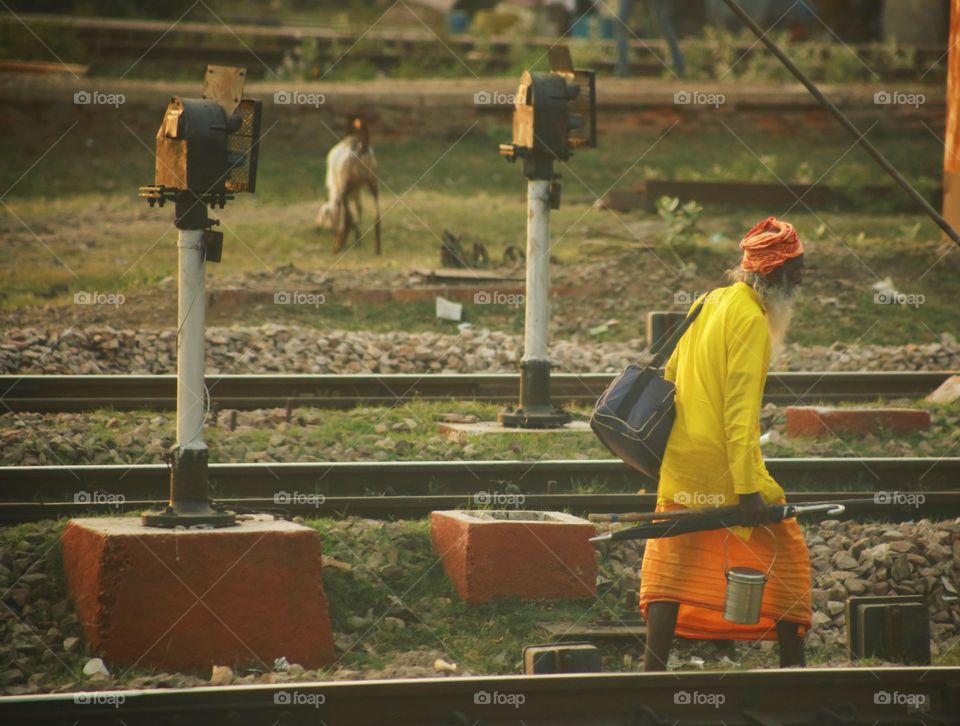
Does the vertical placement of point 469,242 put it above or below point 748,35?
below

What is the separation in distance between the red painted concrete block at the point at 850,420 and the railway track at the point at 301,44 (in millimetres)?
11576

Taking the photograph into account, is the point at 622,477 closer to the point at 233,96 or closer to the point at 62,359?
the point at 233,96

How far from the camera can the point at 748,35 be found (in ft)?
72.3

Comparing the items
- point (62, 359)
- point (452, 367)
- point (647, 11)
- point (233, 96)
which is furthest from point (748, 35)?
point (233, 96)

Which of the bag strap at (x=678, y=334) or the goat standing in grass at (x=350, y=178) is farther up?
the goat standing in grass at (x=350, y=178)

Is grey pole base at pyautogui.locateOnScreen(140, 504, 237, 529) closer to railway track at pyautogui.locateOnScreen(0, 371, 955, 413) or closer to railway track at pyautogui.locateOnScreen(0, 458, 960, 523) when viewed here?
railway track at pyautogui.locateOnScreen(0, 458, 960, 523)

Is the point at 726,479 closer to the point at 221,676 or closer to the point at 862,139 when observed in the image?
the point at 862,139

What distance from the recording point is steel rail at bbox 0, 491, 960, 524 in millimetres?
7359

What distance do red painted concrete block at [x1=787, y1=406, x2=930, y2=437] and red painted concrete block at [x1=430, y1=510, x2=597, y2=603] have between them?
2951 millimetres

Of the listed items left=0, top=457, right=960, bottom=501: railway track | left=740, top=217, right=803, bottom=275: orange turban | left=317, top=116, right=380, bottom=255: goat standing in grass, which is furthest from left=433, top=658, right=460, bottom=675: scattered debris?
left=317, top=116, right=380, bottom=255: goat standing in grass

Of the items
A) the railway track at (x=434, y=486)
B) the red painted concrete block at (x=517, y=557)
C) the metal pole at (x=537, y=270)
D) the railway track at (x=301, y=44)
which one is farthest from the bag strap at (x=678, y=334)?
the railway track at (x=301, y=44)

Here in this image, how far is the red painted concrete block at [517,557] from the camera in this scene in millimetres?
6641

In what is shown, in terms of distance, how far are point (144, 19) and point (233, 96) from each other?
18186 mm

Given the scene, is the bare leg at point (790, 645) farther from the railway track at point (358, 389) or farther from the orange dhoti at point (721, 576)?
the railway track at point (358, 389)
